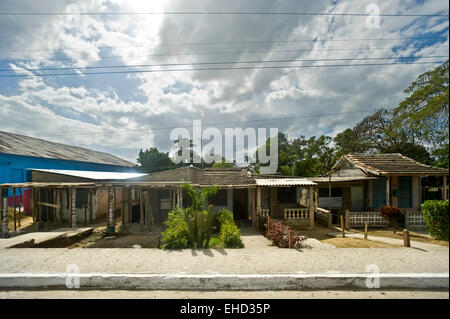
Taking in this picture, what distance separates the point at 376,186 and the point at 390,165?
1495mm

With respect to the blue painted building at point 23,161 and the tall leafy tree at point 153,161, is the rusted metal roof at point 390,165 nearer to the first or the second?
the blue painted building at point 23,161

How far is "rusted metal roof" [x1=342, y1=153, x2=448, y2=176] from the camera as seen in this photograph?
9.54 meters

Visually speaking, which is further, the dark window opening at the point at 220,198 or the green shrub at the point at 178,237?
the dark window opening at the point at 220,198

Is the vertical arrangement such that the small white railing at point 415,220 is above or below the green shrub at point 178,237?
below

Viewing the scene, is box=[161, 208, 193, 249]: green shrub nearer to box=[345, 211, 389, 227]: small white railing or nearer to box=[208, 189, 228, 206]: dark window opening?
box=[208, 189, 228, 206]: dark window opening

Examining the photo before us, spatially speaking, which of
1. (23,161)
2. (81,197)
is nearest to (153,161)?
(23,161)


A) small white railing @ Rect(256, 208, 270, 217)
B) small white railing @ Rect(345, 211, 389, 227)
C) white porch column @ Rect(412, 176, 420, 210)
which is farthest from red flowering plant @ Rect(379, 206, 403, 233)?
small white railing @ Rect(256, 208, 270, 217)

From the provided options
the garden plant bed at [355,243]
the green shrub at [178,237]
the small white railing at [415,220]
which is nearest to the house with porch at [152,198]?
the garden plant bed at [355,243]

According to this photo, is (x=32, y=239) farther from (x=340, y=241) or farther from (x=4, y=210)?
(x=340, y=241)

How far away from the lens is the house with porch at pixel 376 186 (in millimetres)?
9641

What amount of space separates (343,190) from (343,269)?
395 inches
